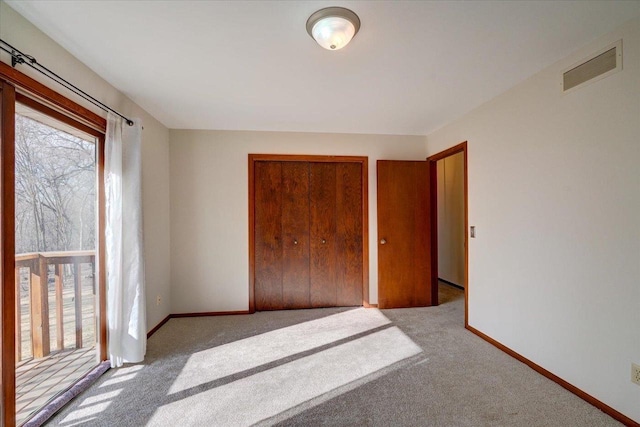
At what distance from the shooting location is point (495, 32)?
5.42 ft

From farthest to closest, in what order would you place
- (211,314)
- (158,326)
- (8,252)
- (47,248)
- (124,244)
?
(211,314) < (158,326) < (124,244) < (47,248) < (8,252)

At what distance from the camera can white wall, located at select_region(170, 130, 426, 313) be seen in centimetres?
341

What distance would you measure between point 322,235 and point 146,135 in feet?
7.52

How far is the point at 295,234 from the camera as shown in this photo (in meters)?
3.61

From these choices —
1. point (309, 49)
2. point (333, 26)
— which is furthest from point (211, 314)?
point (333, 26)

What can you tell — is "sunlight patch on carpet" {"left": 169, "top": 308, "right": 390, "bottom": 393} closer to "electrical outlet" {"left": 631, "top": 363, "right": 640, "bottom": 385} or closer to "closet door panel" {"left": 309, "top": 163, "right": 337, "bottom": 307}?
"closet door panel" {"left": 309, "top": 163, "right": 337, "bottom": 307}

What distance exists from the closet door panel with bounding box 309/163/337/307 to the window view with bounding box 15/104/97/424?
7.37 feet

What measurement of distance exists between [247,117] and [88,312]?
7.55 ft

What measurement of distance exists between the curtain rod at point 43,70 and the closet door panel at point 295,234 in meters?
1.91

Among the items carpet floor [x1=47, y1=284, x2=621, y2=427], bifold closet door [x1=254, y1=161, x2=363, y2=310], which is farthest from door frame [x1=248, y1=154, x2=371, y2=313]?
carpet floor [x1=47, y1=284, x2=621, y2=427]

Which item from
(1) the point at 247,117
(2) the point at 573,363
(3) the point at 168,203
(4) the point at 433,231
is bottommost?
(2) the point at 573,363

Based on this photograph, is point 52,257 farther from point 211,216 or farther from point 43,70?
point 211,216

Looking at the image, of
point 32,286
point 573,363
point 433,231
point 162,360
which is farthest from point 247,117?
point 573,363

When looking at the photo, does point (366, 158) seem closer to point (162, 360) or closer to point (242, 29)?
point (242, 29)
